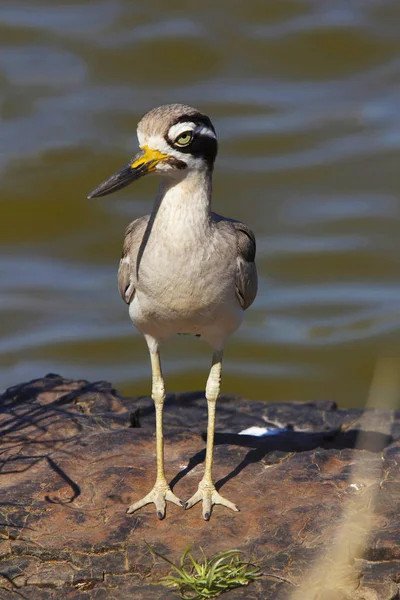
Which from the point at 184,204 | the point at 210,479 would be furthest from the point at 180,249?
the point at 210,479

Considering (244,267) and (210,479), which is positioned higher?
(244,267)

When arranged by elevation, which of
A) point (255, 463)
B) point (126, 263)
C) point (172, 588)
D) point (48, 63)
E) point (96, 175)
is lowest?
point (172, 588)

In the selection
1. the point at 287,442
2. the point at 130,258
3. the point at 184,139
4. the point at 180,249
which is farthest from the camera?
the point at 287,442

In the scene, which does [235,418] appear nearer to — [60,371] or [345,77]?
[60,371]

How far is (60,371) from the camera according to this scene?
15.5 meters

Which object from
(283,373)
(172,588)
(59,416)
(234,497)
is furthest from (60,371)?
(172,588)

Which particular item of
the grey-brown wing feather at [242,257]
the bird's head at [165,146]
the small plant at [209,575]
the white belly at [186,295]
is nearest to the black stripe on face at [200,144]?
the bird's head at [165,146]

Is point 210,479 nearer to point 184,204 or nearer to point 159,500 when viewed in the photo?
point 159,500

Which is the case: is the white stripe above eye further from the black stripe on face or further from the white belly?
the white belly

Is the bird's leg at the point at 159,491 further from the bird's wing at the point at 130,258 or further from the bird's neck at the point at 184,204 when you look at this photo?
the bird's neck at the point at 184,204

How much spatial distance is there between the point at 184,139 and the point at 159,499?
8.78 ft

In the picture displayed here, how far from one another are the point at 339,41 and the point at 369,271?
6.33 metres

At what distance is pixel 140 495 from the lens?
7676 millimetres

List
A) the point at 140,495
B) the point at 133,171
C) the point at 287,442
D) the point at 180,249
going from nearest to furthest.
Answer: the point at 133,171, the point at 180,249, the point at 140,495, the point at 287,442
